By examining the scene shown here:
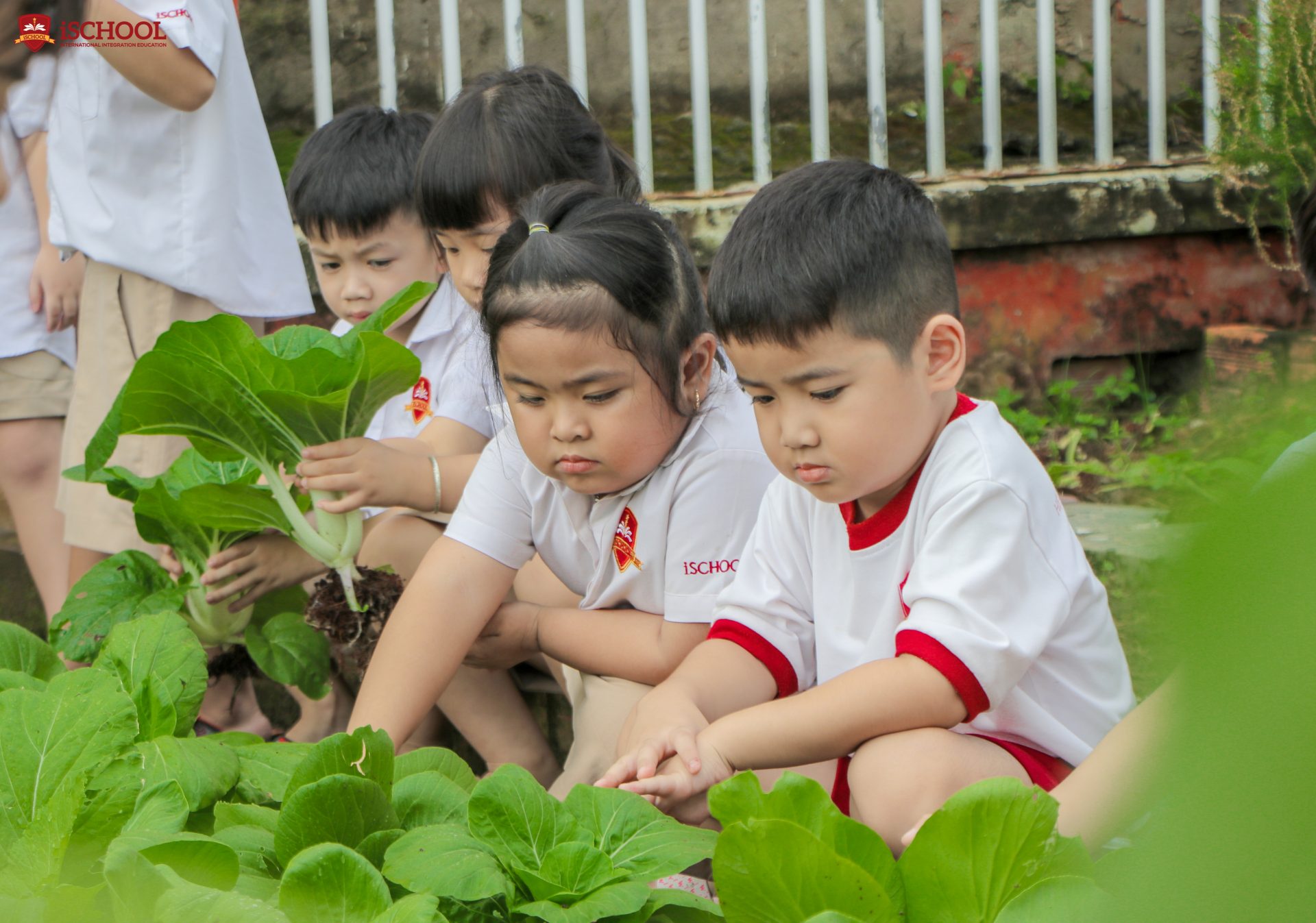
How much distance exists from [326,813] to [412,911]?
19cm

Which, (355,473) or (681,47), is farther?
(681,47)

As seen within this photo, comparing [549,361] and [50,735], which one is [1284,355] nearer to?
[549,361]

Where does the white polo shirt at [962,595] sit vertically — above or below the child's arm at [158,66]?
below

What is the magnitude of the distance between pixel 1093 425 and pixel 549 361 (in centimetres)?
180

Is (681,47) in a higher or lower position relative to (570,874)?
higher

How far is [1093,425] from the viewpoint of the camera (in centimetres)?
294

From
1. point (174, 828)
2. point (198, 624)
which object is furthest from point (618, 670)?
point (174, 828)

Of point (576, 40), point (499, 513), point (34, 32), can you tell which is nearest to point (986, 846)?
point (499, 513)

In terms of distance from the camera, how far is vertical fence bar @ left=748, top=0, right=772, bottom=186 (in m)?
3.01

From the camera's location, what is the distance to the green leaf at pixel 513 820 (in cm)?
98

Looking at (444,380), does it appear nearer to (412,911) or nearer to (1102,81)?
(412,911)

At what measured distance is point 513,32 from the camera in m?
3.11

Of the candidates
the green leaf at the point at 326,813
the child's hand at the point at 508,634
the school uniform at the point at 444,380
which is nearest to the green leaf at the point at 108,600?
the school uniform at the point at 444,380

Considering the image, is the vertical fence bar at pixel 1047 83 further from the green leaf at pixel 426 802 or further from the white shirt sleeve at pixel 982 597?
the green leaf at pixel 426 802
